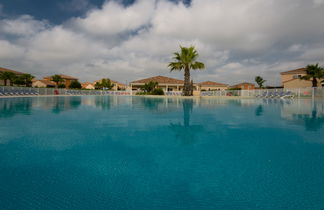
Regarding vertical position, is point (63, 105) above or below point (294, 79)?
below

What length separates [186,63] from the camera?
2742 centimetres

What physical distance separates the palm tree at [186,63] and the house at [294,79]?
2509 cm

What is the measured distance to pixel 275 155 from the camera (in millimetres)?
3035

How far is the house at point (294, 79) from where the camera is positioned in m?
36.2

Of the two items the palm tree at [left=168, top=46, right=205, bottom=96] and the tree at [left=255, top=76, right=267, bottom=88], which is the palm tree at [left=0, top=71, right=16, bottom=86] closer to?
the palm tree at [left=168, top=46, right=205, bottom=96]

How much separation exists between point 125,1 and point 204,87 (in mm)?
51910

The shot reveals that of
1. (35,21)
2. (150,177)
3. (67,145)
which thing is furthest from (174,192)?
(35,21)

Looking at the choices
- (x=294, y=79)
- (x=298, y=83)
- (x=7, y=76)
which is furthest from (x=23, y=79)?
(x=298, y=83)

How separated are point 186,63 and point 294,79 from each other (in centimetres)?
2762

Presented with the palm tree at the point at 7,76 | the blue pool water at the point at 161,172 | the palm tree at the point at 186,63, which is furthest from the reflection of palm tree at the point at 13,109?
the palm tree at the point at 7,76

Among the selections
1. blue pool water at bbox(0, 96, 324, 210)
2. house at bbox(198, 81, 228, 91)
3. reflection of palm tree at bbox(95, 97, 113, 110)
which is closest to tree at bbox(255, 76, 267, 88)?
house at bbox(198, 81, 228, 91)

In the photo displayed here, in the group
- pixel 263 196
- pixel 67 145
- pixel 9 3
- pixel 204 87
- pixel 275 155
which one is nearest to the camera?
pixel 263 196

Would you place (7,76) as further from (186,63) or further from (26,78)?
(186,63)

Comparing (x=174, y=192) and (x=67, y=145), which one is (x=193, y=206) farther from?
(x=67, y=145)
